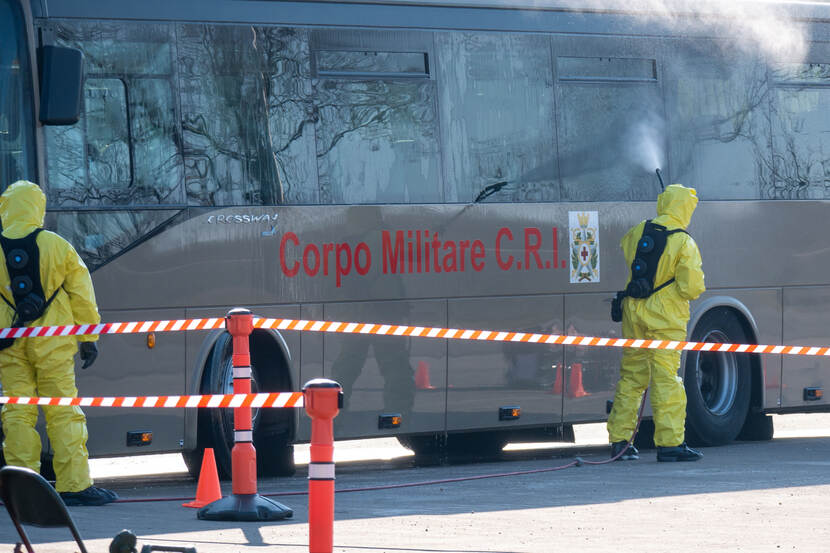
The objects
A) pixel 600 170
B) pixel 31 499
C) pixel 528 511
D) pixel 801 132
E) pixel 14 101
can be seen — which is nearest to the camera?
pixel 31 499

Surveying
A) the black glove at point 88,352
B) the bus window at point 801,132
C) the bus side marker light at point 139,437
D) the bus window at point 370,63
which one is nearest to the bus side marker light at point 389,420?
the bus side marker light at point 139,437

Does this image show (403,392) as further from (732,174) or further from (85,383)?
(732,174)

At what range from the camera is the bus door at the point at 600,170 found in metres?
14.3

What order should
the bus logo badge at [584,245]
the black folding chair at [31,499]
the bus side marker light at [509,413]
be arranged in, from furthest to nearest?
the bus logo badge at [584,245]
the bus side marker light at [509,413]
the black folding chair at [31,499]

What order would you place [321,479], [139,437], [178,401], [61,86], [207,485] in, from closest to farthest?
[321,479], [178,401], [207,485], [61,86], [139,437]

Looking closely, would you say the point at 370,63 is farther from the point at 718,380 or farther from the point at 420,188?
the point at 718,380

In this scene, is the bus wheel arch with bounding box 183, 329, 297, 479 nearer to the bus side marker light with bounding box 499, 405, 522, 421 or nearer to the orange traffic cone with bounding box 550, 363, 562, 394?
the bus side marker light with bounding box 499, 405, 522, 421

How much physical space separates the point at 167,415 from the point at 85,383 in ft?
2.25

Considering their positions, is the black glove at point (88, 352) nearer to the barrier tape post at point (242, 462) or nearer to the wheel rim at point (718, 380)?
the barrier tape post at point (242, 462)

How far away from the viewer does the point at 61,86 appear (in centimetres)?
1112

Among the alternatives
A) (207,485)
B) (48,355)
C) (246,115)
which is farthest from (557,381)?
(48,355)

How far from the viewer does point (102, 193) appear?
11.9 meters

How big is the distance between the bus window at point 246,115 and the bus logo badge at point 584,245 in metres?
2.49

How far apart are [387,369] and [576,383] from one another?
196 cm
